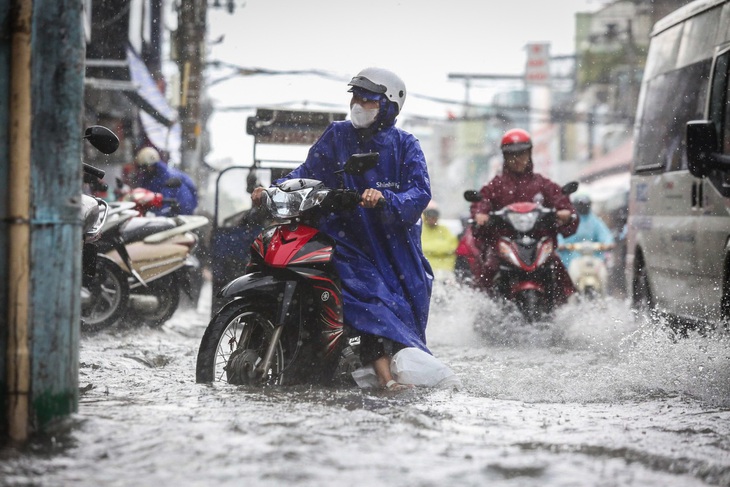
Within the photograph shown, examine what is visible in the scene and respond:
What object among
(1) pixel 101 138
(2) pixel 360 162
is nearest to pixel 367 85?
(2) pixel 360 162

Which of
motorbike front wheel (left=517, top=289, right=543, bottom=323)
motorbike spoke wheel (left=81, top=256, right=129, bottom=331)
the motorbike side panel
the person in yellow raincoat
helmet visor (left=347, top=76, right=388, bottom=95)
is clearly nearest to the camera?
the motorbike side panel

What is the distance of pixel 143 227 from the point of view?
35.2 ft

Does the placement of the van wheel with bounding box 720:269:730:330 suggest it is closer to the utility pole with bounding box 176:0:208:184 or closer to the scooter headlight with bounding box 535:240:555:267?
the scooter headlight with bounding box 535:240:555:267

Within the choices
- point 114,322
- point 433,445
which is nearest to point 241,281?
point 433,445

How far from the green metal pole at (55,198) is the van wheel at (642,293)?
6408 millimetres

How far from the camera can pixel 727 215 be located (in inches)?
285

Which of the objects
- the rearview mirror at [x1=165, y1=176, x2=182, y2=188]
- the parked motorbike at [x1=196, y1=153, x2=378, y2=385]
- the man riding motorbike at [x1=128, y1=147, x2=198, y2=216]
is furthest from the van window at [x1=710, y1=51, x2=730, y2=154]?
the man riding motorbike at [x1=128, y1=147, x2=198, y2=216]

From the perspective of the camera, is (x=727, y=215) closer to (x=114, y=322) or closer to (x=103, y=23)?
(x=114, y=322)

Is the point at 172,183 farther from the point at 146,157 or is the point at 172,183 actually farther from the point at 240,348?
the point at 240,348

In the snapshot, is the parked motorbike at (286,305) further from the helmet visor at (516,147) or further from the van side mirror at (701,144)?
the helmet visor at (516,147)

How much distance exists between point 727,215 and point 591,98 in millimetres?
46079

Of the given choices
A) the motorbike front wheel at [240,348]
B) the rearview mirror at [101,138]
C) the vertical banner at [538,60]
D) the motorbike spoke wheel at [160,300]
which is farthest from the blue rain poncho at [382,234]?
the vertical banner at [538,60]

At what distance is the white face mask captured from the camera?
6.12 metres

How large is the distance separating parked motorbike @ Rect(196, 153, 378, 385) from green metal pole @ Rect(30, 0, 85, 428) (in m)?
1.32
